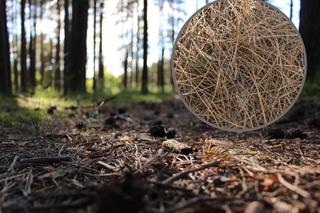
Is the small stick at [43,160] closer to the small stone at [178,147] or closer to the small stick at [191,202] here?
the small stone at [178,147]

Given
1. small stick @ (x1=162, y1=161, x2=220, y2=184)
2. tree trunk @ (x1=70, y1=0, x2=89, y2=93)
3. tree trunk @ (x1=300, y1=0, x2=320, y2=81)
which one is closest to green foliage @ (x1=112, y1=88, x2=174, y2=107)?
tree trunk @ (x1=70, y1=0, x2=89, y2=93)

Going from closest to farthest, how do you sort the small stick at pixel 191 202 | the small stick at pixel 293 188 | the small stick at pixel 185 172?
the small stick at pixel 191 202, the small stick at pixel 293 188, the small stick at pixel 185 172

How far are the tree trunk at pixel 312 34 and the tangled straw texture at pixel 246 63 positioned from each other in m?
3.74

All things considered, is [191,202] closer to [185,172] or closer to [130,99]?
[185,172]

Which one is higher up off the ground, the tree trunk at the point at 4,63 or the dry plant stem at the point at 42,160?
the tree trunk at the point at 4,63

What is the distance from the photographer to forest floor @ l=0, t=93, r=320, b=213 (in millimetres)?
1873

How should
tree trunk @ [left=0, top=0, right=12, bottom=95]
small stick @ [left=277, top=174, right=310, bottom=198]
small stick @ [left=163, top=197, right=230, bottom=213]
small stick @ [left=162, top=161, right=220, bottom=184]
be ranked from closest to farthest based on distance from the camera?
small stick @ [left=163, top=197, right=230, bottom=213] < small stick @ [left=277, top=174, right=310, bottom=198] < small stick @ [left=162, top=161, right=220, bottom=184] < tree trunk @ [left=0, top=0, right=12, bottom=95]

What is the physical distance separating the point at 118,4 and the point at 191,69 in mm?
21805

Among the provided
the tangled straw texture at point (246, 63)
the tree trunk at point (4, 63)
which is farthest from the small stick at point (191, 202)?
the tree trunk at point (4, 63)

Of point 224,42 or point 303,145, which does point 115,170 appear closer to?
point 224,42

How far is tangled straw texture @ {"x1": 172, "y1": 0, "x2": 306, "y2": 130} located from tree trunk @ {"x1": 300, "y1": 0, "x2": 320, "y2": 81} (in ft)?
12.3

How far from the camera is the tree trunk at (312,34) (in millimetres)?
6871

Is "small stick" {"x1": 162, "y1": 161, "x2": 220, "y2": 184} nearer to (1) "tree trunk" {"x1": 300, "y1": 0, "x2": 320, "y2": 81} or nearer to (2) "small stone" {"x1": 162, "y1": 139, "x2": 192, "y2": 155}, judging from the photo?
(2) "small stone" {"x1": 162, "y1": 139, "x2": 192, "y2": 155}

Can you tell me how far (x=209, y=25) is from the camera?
11.7 ft
